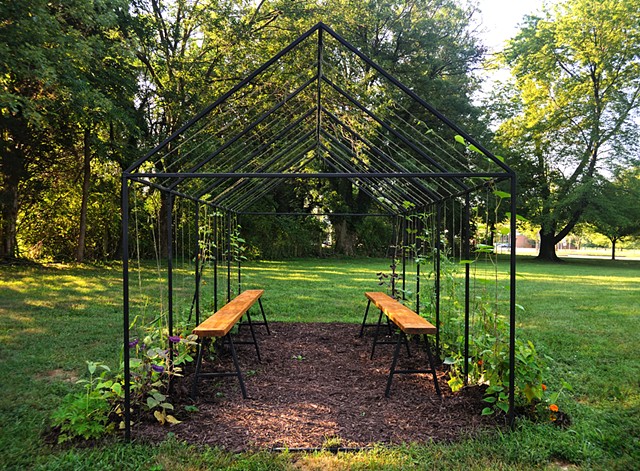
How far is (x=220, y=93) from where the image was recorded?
13.9 metres

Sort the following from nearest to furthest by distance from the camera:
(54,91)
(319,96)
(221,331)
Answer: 1. (221,331)
2. (319,96)
3. (54,91)

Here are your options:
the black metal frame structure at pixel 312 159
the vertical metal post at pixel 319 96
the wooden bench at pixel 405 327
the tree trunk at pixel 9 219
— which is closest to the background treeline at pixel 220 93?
the tree trunk at pixel 9 219

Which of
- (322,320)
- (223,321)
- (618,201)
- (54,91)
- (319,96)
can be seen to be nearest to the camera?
(223,321)

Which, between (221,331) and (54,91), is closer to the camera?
(221,331)

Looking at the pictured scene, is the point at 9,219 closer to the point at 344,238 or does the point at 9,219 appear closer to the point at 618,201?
the point at 344,238

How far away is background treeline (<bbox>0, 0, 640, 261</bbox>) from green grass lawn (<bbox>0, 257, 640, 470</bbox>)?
5.21 ft

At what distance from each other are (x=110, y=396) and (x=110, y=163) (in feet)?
46.4

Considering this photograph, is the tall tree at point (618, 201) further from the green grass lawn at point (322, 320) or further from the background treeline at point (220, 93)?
the green grass lawn at point (322, 320)

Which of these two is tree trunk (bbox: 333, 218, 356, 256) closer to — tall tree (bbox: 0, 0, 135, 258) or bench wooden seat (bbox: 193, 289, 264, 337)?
tall tree (bbox: 0, 0, 135, 258)

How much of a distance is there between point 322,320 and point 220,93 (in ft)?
31.1

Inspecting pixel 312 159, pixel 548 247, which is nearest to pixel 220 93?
pixel 312 159

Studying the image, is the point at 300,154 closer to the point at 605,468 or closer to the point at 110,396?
the point at 110,396

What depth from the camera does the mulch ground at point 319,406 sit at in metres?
3.00

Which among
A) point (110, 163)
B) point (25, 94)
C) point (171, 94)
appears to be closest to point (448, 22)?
point (171, 94)
